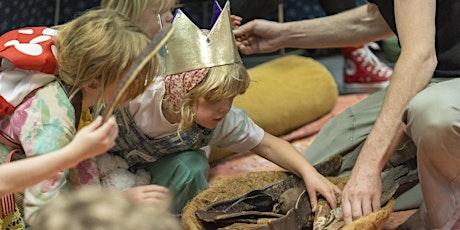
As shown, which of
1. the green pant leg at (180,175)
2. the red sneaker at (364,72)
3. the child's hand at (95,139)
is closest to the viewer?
the child's hand at (95,139)

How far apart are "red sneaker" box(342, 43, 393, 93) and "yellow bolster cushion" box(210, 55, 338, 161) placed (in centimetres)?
35

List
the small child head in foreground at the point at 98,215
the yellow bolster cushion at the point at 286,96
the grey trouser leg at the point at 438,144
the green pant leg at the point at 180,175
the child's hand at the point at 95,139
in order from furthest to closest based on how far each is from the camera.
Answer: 1. the yellow bolster cushion at the point at 286,96
2. the green pant leg at the point at 180,175
3. the grey trouser leg at the point at 438,144
4. the child's hand at the point at 95,139
5. the small child head in foreground at the point at 98,215

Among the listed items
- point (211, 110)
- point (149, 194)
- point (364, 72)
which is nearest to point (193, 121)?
point (211, 110)

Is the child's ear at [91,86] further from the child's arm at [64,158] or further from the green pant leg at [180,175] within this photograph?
the green pant leg at [180,175]

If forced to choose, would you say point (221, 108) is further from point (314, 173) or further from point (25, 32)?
point (25, 32)

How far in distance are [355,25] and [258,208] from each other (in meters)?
0.59

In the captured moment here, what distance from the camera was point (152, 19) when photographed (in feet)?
5.74

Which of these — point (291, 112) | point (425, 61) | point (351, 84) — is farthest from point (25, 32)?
point (351, 84)

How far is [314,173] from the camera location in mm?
1601

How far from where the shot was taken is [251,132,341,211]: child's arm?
1.56 metres

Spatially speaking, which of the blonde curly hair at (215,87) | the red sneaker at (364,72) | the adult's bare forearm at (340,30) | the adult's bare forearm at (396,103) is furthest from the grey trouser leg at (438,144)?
the red sneaker at (364,72)

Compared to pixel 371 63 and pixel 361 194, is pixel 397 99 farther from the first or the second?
pixel 371 63

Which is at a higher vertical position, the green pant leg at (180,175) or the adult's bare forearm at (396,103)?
the adult's bare forearm at (396,103)

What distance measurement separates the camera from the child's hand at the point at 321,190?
1.55 metres
